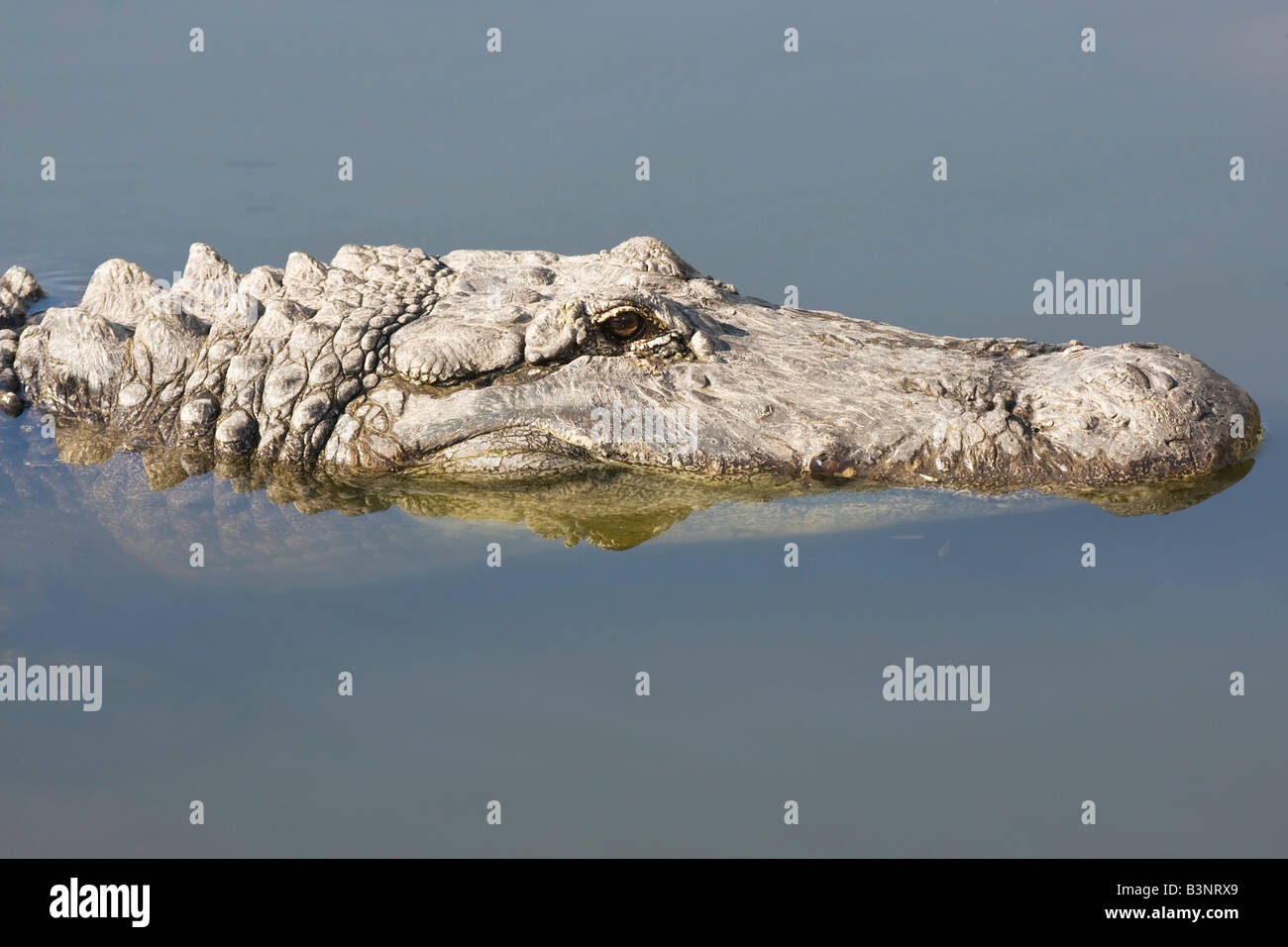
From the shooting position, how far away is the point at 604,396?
7.72 metres

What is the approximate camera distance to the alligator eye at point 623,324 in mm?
7734

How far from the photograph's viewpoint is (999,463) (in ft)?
24.3

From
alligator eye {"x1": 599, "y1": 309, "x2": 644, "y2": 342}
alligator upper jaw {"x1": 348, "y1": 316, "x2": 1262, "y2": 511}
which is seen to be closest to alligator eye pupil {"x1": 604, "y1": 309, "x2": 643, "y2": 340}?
alligator eye {"x1": 599, "y1": 309, "x2": 644, "y2": 342}

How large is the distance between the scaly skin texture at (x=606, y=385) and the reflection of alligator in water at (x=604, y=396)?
11 millimetres

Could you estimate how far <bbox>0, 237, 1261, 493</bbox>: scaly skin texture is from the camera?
24.5ft

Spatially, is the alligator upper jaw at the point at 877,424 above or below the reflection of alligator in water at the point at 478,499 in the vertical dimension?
above

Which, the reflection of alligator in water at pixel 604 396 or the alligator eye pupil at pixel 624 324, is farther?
the alligator eye pupil at pixel 624 324

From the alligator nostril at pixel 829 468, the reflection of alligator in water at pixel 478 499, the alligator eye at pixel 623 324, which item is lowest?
the reflection of alligator in water at pixel 478 499

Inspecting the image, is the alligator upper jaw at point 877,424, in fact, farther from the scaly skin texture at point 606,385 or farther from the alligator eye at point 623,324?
the alligator eye at point 623,324

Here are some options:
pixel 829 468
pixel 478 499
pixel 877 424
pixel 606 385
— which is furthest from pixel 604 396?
pixel 877 424

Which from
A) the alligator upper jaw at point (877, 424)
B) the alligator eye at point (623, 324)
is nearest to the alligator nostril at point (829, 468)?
the alligator upper jaw at point (877, 424)

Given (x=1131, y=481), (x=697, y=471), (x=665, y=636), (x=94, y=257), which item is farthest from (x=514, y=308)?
(x=94, y=257)

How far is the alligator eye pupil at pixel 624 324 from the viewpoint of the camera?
774 cm

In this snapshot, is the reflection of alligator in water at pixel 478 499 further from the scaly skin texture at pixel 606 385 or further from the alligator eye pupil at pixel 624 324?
the alligator eye pupil at pixel 624 324
